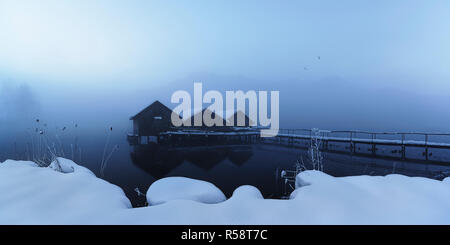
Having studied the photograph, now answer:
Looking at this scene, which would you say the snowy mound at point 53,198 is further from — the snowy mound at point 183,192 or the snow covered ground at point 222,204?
the snowy mound at point 183,192

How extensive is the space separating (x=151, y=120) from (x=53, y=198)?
2124 centimetres

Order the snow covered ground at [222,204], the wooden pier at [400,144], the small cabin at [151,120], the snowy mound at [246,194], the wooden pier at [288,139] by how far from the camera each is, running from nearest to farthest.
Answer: the snow covered ground at [222,204]
the snowy mound at [246,194]
the wooden pier at [400,144]
the wooden pier at [288,139]
the small cabin at [151,120]

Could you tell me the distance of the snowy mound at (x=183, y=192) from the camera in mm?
2399

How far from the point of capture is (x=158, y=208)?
1973mm

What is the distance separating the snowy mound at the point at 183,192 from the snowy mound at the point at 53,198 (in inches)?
14.2

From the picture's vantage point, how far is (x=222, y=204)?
7.09 ft

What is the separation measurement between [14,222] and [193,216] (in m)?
1.75

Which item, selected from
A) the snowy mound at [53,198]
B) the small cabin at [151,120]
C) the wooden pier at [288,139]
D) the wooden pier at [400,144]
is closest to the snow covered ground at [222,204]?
the snowy mound at [53,198]

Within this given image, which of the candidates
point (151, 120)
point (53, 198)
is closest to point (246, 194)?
point (53, 198)

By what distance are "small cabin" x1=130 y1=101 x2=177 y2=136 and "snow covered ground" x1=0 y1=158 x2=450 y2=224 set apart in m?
20.1

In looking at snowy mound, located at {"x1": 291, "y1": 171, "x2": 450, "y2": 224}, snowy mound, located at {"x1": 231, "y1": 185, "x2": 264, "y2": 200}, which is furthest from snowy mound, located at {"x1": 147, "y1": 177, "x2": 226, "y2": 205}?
snowy mound, located at {"x1": 291, "y1": 171, "x2": 450, "y2": 224}

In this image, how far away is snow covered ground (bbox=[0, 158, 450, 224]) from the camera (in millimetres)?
1817
